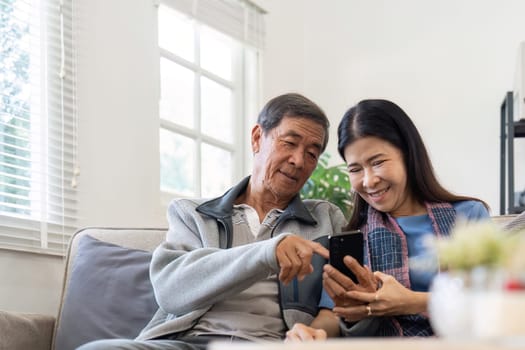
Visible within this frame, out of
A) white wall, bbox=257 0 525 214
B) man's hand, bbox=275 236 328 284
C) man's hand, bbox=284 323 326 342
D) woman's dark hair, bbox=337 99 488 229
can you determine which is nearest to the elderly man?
man's hand, bbox=275 236 328 284

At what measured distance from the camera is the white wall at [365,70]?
3.09m

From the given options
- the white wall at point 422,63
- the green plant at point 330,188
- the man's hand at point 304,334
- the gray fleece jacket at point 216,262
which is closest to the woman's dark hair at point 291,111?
the gray fleece jacket at point 216,262

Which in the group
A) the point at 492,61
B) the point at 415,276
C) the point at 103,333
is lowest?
the point at 103,333

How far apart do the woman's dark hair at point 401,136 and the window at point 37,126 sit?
1.11 metres

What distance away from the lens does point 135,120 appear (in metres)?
3.15

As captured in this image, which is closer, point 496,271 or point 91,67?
point 496,271

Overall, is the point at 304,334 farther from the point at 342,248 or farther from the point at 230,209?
the point at 230,209

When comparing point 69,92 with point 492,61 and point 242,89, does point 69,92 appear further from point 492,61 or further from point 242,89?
point 492,61

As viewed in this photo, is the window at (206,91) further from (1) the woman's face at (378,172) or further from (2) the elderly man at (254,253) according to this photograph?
(1) the woman's face at (378,172)

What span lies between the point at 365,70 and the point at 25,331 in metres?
2.83

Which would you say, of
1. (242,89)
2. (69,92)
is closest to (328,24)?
(242,89)

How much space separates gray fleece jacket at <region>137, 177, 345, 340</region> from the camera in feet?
5.72

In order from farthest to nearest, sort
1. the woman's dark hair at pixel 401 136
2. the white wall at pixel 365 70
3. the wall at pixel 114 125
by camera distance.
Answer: the white wall at pixel 365 70
the wall at pixel 114 125
the woman's dark hair at pixel 401 136

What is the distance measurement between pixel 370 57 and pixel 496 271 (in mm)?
3777
